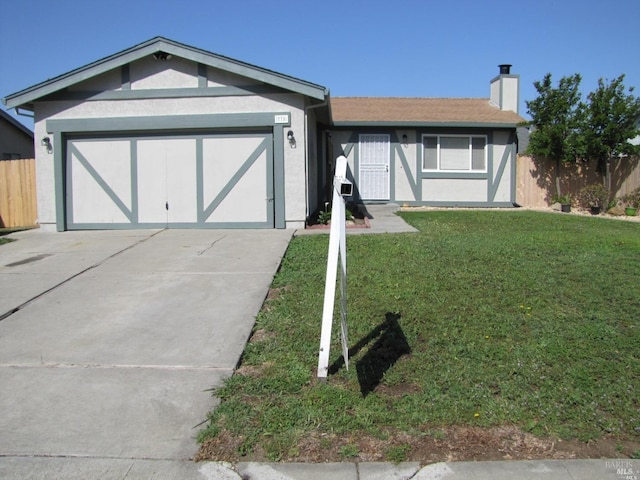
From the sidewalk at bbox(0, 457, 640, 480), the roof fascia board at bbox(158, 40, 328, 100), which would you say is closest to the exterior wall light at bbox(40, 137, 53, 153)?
the roof fascia board at bbox(158, 40, 328, 100)

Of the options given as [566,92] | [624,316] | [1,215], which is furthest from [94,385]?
[566,92]

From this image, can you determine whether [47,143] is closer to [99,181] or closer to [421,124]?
[99,181]

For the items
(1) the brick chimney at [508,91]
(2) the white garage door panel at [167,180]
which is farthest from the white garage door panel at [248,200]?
(1) the brick chimney at [508,91]

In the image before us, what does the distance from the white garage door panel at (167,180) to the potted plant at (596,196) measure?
479 inches

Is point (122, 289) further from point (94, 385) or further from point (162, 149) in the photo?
point (162, 149)

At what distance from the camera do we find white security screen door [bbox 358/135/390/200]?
58.6 feet

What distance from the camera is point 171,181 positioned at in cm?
1202

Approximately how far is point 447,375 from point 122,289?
14.3 feet

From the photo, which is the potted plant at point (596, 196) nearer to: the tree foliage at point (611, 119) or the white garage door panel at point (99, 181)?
the tree foliage at point (611, 119)

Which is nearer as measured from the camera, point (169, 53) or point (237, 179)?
point (169, 53)

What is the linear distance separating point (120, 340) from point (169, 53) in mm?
7714

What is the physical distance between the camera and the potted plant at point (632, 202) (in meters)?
16.4

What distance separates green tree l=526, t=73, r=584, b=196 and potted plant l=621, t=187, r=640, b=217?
1.89 metres

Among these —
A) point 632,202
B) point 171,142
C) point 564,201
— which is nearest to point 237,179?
point 171,142
